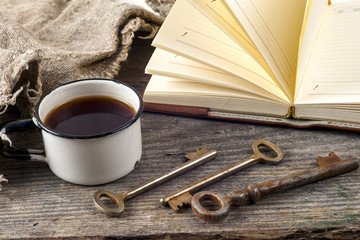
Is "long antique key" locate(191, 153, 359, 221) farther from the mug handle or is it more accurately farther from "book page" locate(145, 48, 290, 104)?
the mug handle

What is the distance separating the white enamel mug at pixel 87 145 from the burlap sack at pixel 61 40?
89mm

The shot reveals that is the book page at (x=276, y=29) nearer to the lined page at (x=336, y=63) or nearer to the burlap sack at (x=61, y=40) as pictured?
the lined page at (x=336, y=63)

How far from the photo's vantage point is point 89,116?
0.89 m

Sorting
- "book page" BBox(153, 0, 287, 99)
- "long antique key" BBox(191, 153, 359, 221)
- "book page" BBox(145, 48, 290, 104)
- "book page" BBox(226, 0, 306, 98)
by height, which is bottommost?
"long antique key" BBox(191, 153, 359, 221)

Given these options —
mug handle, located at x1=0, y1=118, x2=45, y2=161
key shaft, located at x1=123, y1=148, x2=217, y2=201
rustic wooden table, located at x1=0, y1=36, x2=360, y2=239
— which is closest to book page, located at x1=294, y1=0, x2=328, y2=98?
rustic wooden table, located at x1=0, y1=36, x2=360, y2=239

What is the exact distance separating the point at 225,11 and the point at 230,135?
0.87ft

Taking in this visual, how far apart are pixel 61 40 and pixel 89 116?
415 mm

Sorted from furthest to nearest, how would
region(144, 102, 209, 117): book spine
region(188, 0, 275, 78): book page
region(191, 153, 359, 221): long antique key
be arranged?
region(144, 102, 209, 117): book spine
region(188, 0, 275, 78): book page
region(191, 153, 359, 221): long antique key

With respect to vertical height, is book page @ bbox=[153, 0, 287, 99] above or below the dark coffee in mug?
above

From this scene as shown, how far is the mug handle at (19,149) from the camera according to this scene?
0.86m

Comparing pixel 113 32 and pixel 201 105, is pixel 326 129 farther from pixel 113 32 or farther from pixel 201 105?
pixel 113 32

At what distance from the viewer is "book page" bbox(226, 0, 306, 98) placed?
95 centimetres

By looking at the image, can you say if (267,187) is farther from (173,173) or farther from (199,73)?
(199,73)

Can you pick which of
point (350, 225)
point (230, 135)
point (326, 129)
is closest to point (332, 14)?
point (326, 129)
